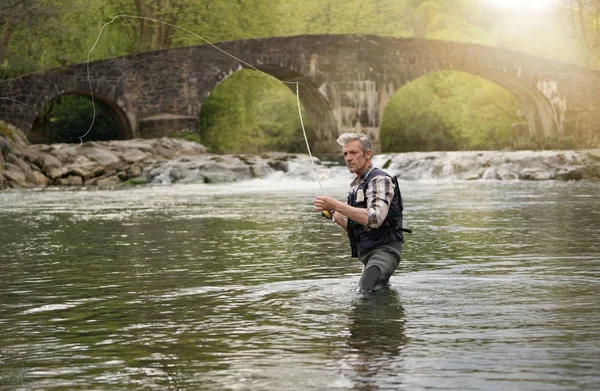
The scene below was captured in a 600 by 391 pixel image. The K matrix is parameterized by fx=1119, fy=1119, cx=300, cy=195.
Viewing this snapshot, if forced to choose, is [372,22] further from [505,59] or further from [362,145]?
[362,145]

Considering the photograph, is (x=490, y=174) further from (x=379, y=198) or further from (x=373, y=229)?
(x=379, y=198)

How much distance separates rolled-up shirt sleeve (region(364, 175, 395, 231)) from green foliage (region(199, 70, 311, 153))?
118 ft

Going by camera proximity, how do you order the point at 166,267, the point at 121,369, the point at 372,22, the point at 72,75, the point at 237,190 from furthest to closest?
the point at 372,22, the point at 72,75, the point at 237,190, the point at 166,267, the point at 121,369

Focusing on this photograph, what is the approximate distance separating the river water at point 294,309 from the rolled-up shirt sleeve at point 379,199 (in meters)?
0.53

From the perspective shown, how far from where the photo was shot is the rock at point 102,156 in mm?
33875

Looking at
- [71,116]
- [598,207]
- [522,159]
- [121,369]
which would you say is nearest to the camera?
[121,369]

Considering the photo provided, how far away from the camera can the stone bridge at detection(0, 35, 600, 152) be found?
38.8 m

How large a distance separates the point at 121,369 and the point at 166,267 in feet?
15.0

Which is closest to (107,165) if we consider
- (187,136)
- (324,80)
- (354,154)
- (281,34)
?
(187,136)

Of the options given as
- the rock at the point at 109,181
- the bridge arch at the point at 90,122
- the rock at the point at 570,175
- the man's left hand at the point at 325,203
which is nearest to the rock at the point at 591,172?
the rock at the point at 570,175

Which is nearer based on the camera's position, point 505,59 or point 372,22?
point 505,59

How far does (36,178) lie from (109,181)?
2.25 meters

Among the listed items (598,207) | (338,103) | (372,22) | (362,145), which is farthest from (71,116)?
(362,145)

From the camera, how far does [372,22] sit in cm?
5384
